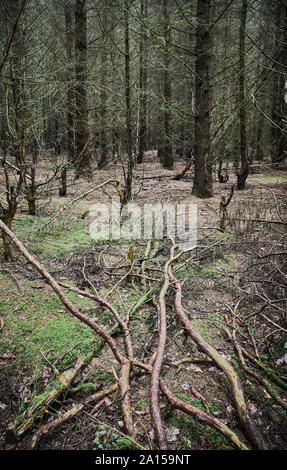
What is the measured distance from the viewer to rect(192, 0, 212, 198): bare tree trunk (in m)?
7.16

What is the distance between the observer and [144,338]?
2.82m

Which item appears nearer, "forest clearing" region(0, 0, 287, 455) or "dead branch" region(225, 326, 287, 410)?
"forest clearing" region(0, 0, 287, 455)

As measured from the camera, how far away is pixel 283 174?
12.6 meters

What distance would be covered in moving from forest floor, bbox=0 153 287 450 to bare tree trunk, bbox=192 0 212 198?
330cm

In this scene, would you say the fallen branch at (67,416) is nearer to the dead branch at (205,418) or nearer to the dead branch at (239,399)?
the dead branch at (205,418)

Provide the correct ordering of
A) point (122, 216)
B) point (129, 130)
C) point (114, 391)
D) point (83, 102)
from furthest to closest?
point (83, 102) → point (129, 130) → point (122, 216) → point (114, 391)

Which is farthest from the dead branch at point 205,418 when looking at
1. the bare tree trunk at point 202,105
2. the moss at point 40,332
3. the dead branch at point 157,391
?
the bare tree trunk at point 202,105

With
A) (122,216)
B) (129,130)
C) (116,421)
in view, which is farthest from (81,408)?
(129,130)

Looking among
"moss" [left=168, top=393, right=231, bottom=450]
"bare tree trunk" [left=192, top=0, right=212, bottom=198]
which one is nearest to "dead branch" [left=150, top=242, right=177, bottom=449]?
"moss" [left=168, top=393, right=231, bottom=450]

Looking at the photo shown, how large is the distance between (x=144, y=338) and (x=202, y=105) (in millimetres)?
6795

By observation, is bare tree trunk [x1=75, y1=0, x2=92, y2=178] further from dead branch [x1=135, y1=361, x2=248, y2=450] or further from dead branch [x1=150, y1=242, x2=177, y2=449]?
dead branch [x1=135, y1=361, x2=248, y2=450]

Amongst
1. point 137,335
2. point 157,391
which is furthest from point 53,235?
point 157,391

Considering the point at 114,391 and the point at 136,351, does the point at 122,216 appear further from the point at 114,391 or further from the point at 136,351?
the point at 114,391
